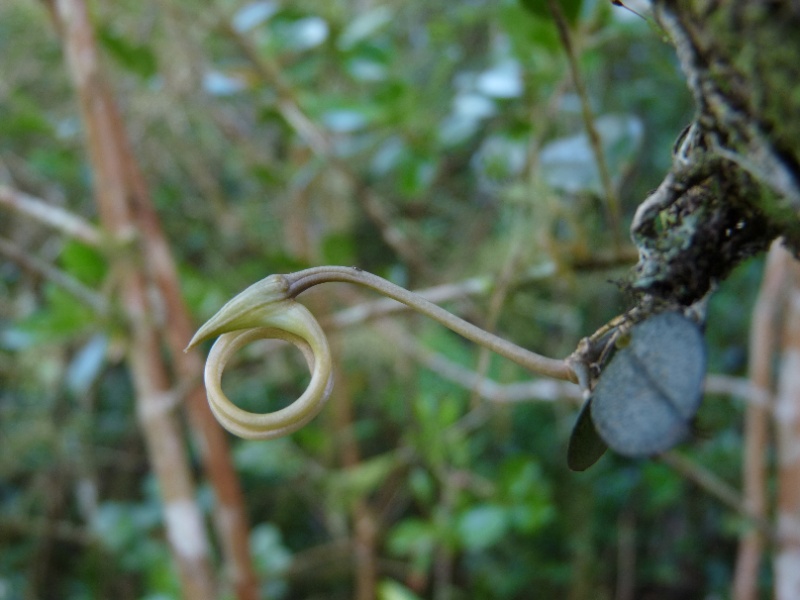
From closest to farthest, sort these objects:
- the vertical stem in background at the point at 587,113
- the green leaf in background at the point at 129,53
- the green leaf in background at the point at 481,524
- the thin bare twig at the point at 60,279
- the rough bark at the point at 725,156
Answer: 1. the rough bark at the point at 725,156
2. the vertical stem in background at the point at 587,113
3. the thin bare twig at the point at 60,279
4. the green leaf in background at the point at 129,53
5. the green leaf in background at the point at 481,524

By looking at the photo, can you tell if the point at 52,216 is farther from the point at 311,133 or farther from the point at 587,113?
the point at 587,113

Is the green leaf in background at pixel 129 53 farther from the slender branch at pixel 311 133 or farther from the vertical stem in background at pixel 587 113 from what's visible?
the vertical stem in background at pixel 587 113

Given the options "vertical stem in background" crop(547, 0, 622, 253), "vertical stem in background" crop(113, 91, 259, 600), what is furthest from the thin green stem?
"vertical stem in background" crop(113, 91, 259, 600)

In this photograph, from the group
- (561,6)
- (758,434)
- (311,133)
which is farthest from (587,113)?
(758,434)

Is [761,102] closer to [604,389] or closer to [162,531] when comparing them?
[604,389]

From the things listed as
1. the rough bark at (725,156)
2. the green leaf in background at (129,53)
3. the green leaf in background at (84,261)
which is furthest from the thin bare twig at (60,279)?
the rough bark at (725,156)

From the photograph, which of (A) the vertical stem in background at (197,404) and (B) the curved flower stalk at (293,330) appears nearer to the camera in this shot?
(B) the curved flower stalk at (293,330)

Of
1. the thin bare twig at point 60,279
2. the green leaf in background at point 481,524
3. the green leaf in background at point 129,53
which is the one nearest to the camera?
the thin bare twig at point 60,279
